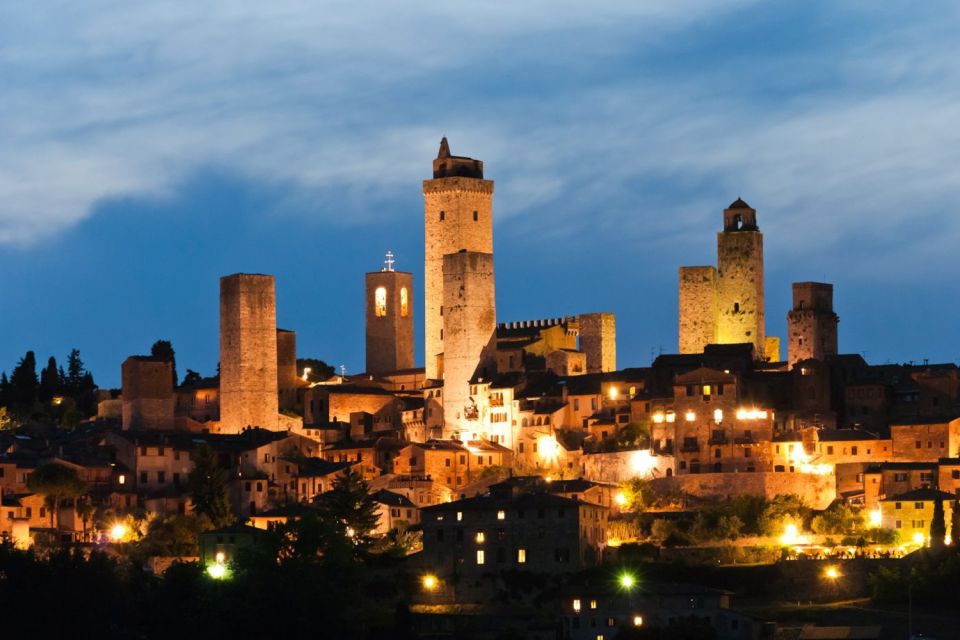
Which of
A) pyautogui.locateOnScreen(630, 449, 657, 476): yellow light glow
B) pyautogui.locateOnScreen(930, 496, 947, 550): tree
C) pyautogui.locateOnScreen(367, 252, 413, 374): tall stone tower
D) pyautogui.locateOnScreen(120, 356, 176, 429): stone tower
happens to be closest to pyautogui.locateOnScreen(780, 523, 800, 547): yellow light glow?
pyautogui.locateOnScreen(930, 496, 947, 550): tree

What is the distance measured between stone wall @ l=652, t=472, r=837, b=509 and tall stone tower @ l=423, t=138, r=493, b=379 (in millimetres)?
21898

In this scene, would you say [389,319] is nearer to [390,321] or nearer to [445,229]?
[390,321]

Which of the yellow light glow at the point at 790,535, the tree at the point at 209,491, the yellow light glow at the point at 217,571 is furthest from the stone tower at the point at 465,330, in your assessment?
the yellow light glow at the point at 790,535

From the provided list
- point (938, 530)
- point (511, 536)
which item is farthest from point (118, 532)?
point (938, 530)

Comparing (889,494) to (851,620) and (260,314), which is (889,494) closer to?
(851,620)

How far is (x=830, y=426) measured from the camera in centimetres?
9575

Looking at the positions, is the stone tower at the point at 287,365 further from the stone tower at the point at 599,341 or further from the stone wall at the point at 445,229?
the stone tower at the point at 599,341

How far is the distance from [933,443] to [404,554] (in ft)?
62.7

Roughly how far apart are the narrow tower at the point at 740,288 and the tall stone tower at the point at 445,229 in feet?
33.3

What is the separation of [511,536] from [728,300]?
25.2 meters

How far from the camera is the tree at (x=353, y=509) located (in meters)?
89.9

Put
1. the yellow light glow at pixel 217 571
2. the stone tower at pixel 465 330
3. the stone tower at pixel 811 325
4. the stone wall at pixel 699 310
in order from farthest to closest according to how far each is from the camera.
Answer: the stone wall at pixel 699 310
the stone tower at pixel 465 330
the stone tower at pixel 811 325
the yellow light glow at pixel 217 571

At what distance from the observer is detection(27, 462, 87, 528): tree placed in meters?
95.1

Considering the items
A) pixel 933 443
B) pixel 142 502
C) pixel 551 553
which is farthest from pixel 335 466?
pixel 933 443
